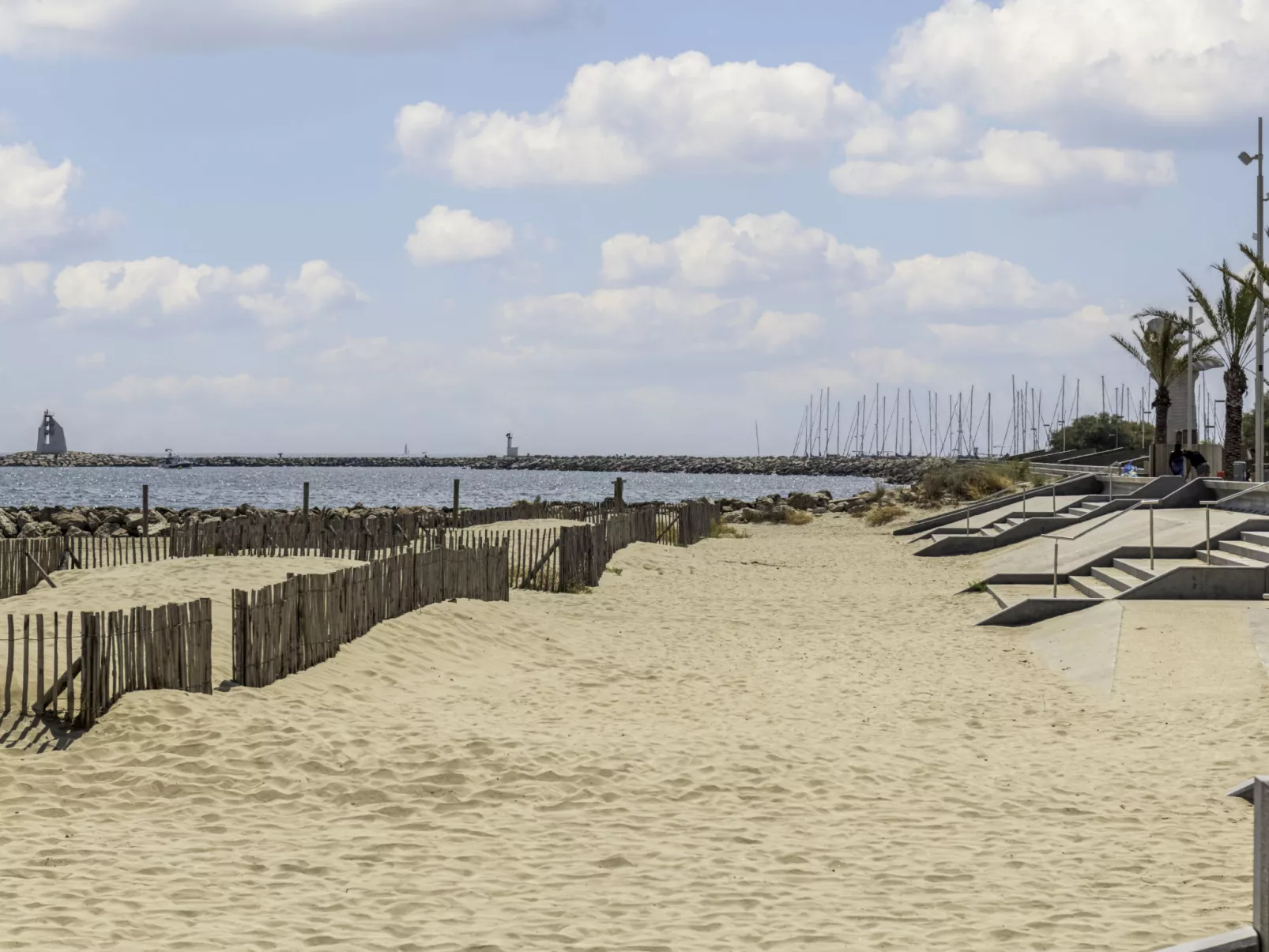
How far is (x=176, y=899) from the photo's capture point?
6219 millimetres

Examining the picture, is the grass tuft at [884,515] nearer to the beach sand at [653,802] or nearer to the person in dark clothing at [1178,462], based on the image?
the person in dark clothing at [1178,462]

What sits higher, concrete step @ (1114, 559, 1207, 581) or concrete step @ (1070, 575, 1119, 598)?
concrete step @ (1114, 559, 1207, 581)

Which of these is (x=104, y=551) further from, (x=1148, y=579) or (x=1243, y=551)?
(x=1243, y=551)

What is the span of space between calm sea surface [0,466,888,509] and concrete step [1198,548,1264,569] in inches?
2234

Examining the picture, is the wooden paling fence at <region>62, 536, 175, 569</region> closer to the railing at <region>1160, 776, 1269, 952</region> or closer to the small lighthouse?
the railing at <region>1160, 776, 1269, 952</region>

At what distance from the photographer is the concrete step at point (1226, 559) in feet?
55.8

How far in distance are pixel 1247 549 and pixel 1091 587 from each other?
2308mm

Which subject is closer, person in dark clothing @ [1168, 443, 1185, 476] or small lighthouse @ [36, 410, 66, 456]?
person in dark clothing @ [1168, 443, 1185, 476]

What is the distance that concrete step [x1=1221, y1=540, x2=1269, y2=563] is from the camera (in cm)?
1733

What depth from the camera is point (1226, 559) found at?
17891 millimetres

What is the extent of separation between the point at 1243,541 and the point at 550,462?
17022 cm

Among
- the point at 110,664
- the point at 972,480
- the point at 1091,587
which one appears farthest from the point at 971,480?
the point at 110,664

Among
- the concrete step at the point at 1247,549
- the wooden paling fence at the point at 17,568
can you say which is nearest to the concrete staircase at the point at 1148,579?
the concrete step at the point at 1247,549

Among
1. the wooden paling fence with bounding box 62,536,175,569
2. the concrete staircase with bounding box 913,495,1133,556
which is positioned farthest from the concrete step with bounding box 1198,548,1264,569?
the wooden paling fence with bounding box 62,536,175,569
